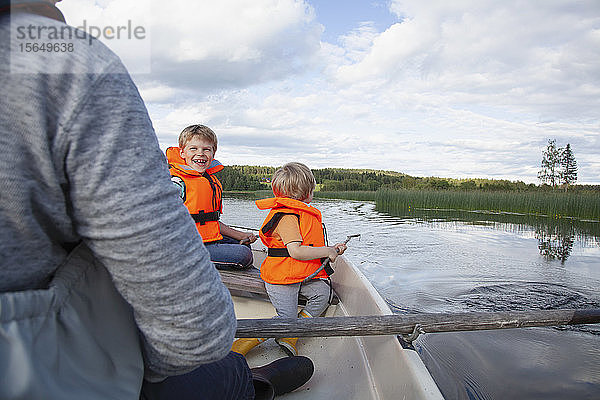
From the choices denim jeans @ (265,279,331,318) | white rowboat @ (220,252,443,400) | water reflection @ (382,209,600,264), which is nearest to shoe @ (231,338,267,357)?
white rowboat @ (220,252,443,400)

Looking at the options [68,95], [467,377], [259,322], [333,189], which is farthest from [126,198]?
[333,189]

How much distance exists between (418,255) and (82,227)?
8.17 m

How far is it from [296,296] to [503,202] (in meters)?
15.6

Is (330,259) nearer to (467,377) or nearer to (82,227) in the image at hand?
(467,377)

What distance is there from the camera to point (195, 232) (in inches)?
30.5

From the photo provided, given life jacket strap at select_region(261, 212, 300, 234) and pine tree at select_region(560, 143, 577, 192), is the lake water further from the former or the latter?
pine tree at select_region(560, 143, 577, 192)

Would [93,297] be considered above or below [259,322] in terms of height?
above

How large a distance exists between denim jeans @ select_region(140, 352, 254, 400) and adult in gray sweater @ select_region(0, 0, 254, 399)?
21cm

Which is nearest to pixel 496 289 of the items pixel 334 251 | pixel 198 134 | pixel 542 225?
pixel 334 251

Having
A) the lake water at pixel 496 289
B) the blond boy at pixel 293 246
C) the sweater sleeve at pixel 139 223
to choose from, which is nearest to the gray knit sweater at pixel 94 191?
the sweater sleeve at pixel 139 223

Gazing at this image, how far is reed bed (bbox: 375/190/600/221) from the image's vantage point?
13.7 metres

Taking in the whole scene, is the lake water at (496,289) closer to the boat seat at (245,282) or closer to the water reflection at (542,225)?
the water reflection at (542,225)

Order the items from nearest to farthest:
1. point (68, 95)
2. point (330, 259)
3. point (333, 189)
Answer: point (68, 95), point (330, 259), point (333, 189)

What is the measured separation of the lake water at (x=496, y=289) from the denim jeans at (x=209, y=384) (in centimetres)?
213
